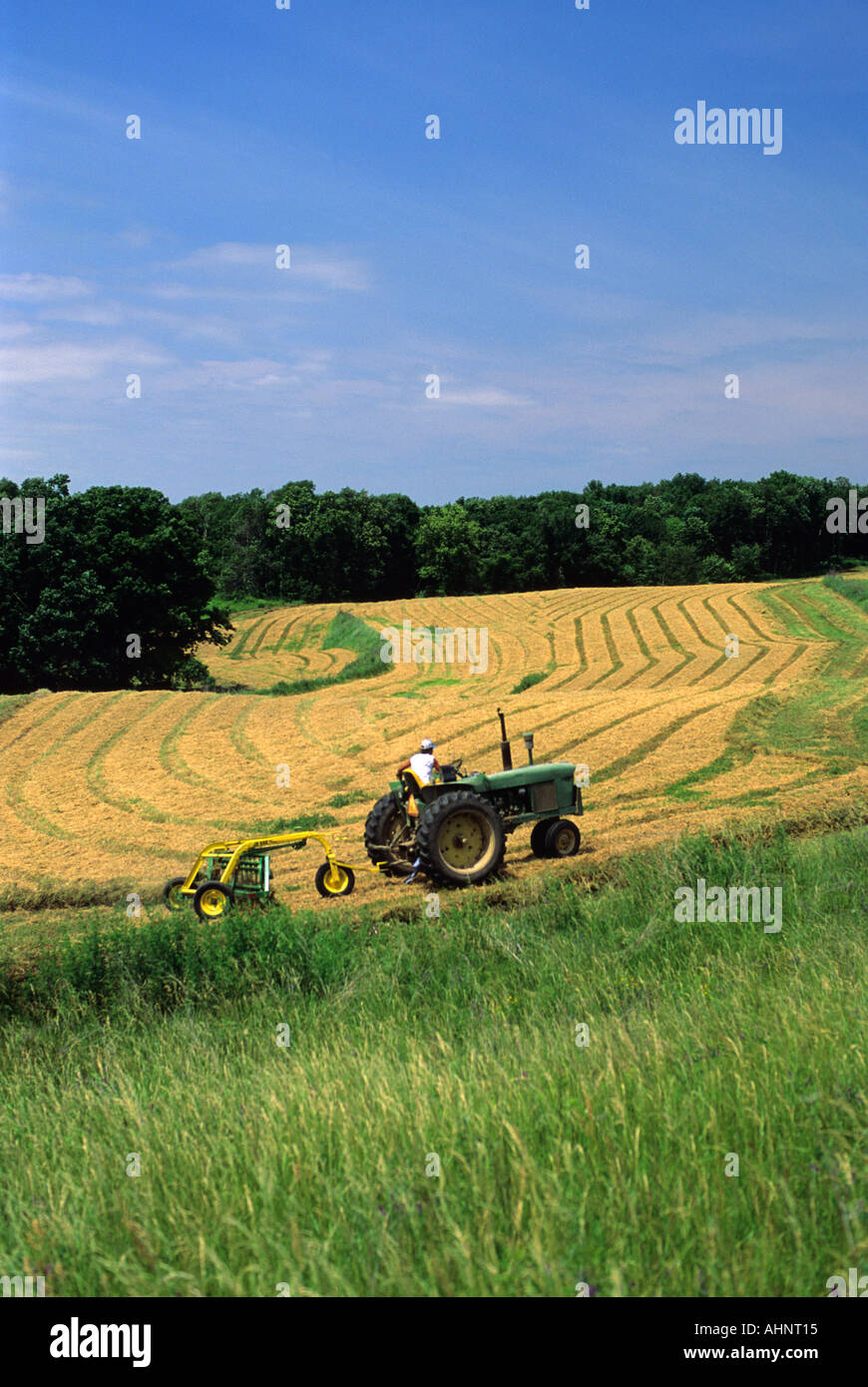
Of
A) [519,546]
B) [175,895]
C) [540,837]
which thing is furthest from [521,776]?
[519,546]

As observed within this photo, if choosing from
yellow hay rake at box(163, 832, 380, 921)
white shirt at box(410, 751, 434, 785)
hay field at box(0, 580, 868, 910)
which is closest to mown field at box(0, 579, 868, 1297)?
hay field at box(0, 580, 868, 910)

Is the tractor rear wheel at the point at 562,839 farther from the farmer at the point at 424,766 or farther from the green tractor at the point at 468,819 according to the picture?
the farmer at the point at 424,766

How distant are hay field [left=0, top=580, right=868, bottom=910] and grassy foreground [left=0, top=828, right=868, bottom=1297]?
15.4 feet

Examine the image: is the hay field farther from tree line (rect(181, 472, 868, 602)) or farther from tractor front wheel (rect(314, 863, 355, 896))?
tree line (rect(181, 472, 868, 602))

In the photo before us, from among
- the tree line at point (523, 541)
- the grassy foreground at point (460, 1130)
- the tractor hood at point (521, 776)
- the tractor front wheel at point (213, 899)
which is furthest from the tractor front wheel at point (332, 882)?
the tree line at point (523, 541)

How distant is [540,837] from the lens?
13102mm

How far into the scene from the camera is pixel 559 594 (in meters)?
58.7

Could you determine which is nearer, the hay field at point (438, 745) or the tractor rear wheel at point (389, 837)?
the tractor rear wheel at point (389, 837)

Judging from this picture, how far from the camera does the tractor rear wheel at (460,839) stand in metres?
11.2

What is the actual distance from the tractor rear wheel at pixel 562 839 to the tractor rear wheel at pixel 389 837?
1.93 metres

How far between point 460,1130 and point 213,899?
7.28m

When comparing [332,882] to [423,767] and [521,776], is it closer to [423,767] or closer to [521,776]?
[423,767]

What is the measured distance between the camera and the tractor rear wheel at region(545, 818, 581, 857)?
13.0 meters
